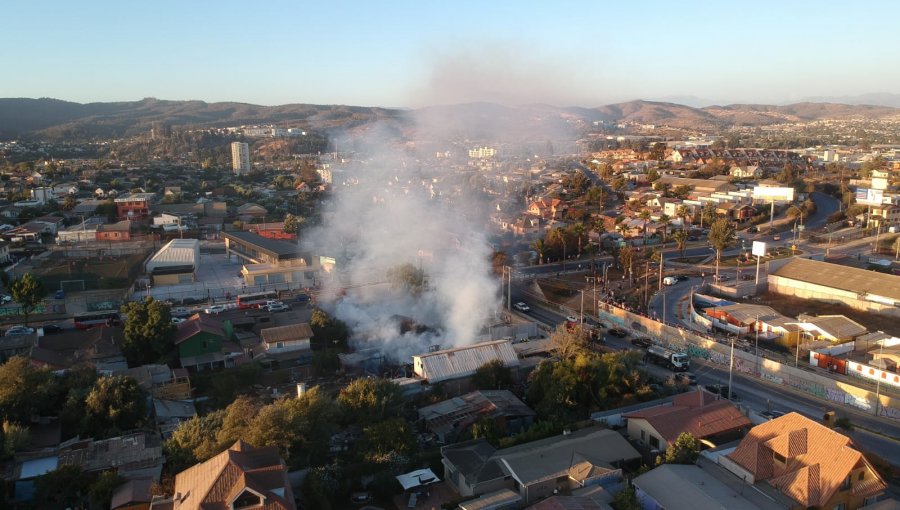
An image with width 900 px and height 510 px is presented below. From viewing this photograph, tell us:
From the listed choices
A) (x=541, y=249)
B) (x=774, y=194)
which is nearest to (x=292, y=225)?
(x=541, y=249)

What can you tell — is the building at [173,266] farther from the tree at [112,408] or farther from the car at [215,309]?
the tree at [112,408]

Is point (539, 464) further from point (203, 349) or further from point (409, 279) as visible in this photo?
point (409, 279)

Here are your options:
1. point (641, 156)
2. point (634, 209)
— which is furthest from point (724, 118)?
point (634, 209)

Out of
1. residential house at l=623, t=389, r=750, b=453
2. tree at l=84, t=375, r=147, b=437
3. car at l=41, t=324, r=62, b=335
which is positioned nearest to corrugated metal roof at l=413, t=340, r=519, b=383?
residential house at l=623, t=389, r=750, b=453

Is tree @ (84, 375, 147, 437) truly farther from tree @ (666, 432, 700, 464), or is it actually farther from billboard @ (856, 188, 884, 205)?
billboard @ (856, 188, 884, 205)

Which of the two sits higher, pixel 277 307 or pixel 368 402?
pixel 368 402

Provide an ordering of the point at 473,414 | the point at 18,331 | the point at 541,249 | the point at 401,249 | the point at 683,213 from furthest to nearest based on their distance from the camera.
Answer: the point at 683,213
the point at 541,249
the point at 401,249
the point at 18,331
the point at 473,414
